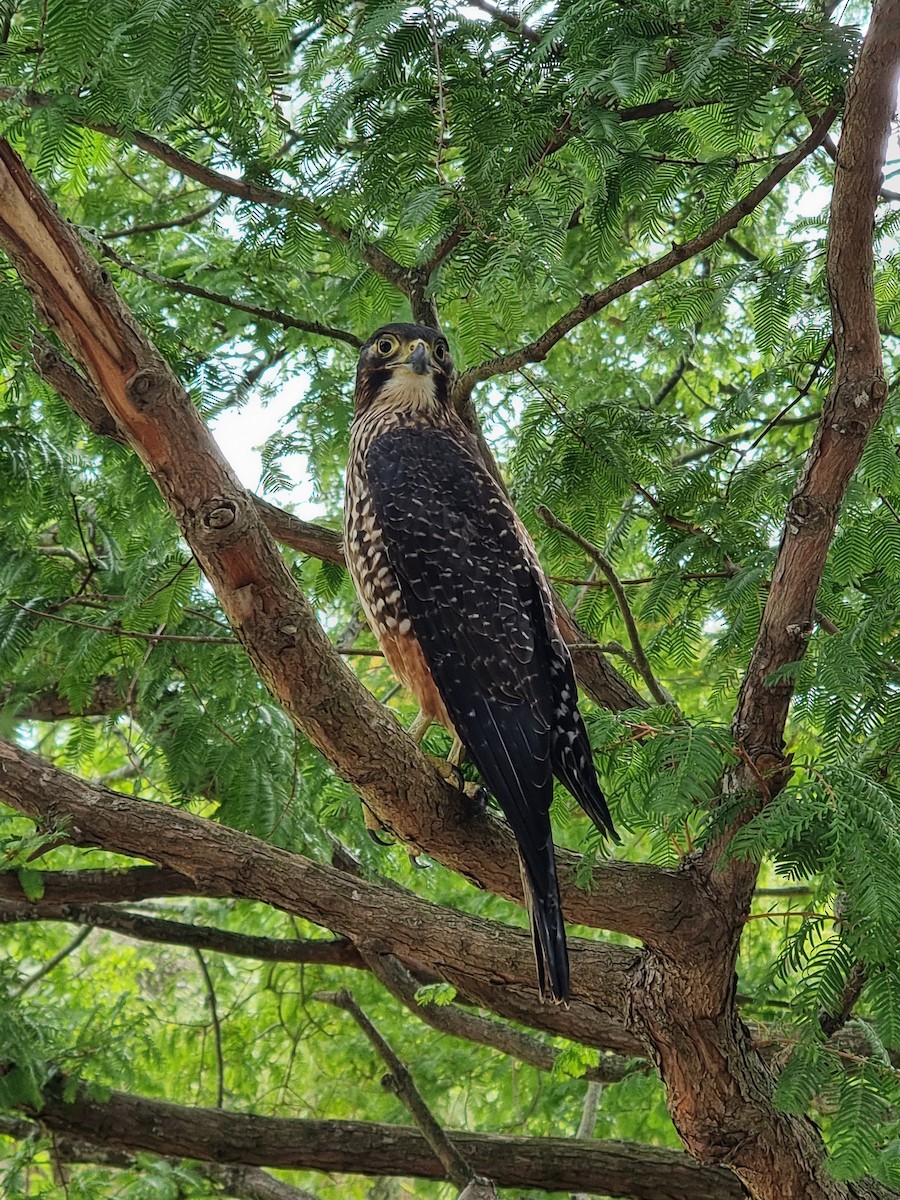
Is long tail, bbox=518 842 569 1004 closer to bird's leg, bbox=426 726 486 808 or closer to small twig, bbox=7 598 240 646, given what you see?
bird's leg, bbox=426 726 486 808

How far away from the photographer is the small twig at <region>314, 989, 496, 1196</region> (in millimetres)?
5094

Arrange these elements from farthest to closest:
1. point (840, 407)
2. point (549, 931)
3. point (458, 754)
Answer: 1. point (458, 754)
2. point (549, 931)
3. point (840, 407)

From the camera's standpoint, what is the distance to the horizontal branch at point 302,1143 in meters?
5.34

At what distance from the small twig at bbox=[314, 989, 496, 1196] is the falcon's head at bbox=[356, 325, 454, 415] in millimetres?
2861

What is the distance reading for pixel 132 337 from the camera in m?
2.98

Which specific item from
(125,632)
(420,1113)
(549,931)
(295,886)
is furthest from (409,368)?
(420,1113)

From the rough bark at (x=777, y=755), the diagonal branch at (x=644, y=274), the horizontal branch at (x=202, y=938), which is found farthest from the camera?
the horizontal branch at (x=202, y=938)

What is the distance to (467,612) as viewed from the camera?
3.80 metres

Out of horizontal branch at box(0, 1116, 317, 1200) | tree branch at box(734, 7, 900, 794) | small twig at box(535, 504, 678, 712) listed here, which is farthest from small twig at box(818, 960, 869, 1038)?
horizontal branch at box(0, 1116, 317, 1200)

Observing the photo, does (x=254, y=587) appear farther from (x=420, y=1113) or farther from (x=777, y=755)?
(x=420, y=1113)

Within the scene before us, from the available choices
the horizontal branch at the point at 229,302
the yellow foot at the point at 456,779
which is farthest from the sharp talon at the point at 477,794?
the horizontal branch at the point at 229,302

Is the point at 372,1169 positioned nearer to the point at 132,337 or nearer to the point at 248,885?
the point at 248,885

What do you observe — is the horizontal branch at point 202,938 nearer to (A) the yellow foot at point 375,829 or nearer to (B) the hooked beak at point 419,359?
(A) the yellow foot at point 375,829

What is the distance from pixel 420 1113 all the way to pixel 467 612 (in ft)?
8.34
